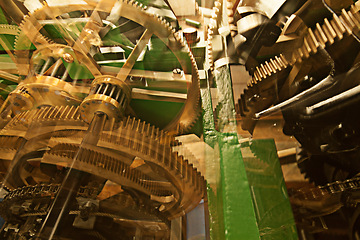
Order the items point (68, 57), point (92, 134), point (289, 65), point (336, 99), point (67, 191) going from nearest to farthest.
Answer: point (336, 99)
point (289, 65)
point (67, 191)
point (92, 134)
point (68, 57)

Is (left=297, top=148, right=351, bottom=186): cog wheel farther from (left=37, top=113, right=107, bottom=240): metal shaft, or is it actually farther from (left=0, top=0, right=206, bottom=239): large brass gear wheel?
(left=37, top=113, right=107, bottom=240): metal shaft

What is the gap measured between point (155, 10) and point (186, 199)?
0.92 m

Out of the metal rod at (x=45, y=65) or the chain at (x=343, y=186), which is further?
the metal rod at (x=45, y=65)

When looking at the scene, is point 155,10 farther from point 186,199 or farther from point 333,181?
point 333,181

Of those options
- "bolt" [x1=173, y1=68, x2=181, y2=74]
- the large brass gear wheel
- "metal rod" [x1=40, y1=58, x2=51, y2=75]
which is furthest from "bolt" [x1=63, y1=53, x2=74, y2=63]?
"bolt" [x1=173, y1=68, x2=181, y2=74]

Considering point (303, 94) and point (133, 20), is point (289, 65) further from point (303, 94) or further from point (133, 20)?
point (133, 20)

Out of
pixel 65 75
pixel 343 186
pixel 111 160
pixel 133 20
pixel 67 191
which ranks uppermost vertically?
pixel 133 20

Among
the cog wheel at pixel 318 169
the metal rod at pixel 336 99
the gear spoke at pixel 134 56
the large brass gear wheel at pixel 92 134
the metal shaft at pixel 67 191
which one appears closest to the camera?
the metal rod at pixel 336 99

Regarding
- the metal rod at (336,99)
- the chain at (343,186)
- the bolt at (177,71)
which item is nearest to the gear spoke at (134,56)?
the bolt at (177,71)

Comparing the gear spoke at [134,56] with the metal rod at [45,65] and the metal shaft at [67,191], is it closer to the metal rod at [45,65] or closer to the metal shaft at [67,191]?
the metal shaft at [67,191]

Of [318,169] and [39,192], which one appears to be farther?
[39,192]

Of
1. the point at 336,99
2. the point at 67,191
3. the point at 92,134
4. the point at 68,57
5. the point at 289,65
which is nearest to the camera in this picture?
the point at 336,99

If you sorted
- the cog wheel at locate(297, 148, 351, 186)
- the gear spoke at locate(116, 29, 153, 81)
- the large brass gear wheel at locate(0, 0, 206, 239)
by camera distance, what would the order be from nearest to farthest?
the cog wheel at locate(297, 148, 351, 186) → the large brass gear wheel at locate(0, 0, 206, 239) → the gear spoke at locate(116, 29, 153, 81)

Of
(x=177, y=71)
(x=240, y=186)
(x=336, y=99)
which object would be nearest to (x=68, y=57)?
(x=177, y=71)
